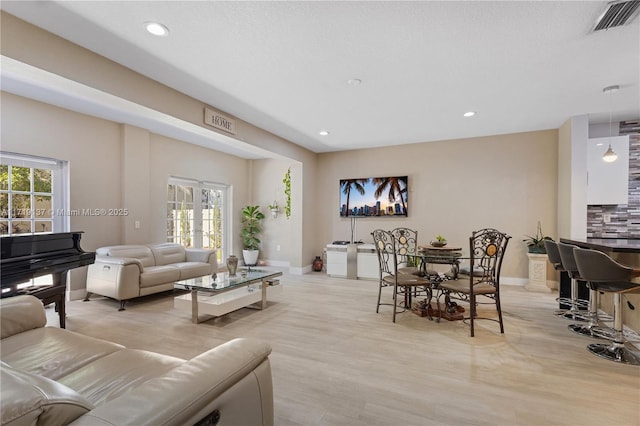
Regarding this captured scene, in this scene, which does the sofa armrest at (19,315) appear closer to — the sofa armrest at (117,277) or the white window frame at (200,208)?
the sofa armrest at (117,277)

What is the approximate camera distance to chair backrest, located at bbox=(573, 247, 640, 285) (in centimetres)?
247

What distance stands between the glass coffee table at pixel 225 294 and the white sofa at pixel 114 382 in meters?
1.59

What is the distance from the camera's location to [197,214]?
21.3 ft

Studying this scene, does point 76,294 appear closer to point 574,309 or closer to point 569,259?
point 569,259

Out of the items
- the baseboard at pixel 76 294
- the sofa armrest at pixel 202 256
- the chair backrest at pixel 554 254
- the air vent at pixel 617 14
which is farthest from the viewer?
the sofa armrest at pixel 202 256

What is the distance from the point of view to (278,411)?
1.86 m

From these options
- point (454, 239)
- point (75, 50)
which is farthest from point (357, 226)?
point (75, 50)

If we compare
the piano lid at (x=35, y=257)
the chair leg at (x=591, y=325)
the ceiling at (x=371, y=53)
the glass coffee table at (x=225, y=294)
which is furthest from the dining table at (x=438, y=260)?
the piano lid at (x=35, y=257)

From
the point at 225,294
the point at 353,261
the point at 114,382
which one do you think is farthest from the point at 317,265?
the point at 114,382

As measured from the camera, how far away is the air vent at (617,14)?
207cm

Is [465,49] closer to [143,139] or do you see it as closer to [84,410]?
[84,410]

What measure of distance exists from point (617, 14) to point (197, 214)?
6618 mm

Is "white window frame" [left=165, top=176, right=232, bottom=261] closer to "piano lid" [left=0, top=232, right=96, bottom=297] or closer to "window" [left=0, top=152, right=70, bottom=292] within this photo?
"window" [left=0, top=152, right=70, bottom=292]

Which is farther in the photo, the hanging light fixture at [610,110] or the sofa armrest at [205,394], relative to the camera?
the hanging light fixture at [610,110]
